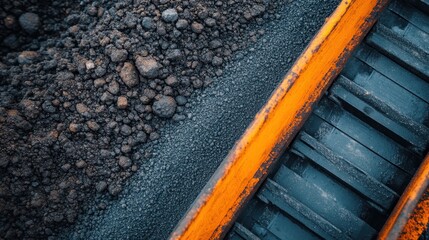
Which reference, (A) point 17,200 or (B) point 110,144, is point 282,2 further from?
(A) point 17,200

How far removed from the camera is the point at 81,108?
7.89 ft

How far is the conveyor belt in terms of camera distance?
77.2 inches

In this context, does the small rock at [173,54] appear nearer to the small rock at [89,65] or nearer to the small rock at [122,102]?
the small rock at [122,102]

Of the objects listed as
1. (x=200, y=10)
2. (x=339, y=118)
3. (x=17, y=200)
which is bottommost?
(x=17, y=200)

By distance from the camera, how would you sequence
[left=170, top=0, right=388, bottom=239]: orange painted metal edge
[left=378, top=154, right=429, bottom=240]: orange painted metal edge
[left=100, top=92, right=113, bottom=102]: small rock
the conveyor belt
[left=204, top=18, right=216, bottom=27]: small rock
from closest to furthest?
[left=378, top=154, right=429, bottom=240]: orange painted metal edge
[left=170, top=0, right=388, bottom=239]: orange painted metal edge
the conveyor belt
[left=100, top=92, right=113, bottom=102]: small rock
[left=204, top=18, right=216, bottom=27]: small rock

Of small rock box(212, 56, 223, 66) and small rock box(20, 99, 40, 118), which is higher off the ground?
small rock box(212, 56, 223, 66)

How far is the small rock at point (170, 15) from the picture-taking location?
2.45 metres

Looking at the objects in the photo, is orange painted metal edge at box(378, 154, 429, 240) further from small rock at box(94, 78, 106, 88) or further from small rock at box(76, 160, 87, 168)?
small rock at box(94, 78, 106, 88)

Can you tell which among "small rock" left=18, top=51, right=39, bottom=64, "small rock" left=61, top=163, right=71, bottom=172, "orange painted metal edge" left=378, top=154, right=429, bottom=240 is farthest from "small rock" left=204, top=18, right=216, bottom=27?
"orange painted metal edge" left=378, top=154, right=429, bottom=240

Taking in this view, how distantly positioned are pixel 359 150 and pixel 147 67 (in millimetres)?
1662

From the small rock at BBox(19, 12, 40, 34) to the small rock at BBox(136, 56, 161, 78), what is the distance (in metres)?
0.94

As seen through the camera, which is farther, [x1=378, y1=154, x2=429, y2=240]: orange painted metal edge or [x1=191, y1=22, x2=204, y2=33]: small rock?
[x1=191, y1=22, x2=204, y2=33]: small rock

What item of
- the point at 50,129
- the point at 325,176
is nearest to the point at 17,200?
the point at 50,129

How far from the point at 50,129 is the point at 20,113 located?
24 cm
